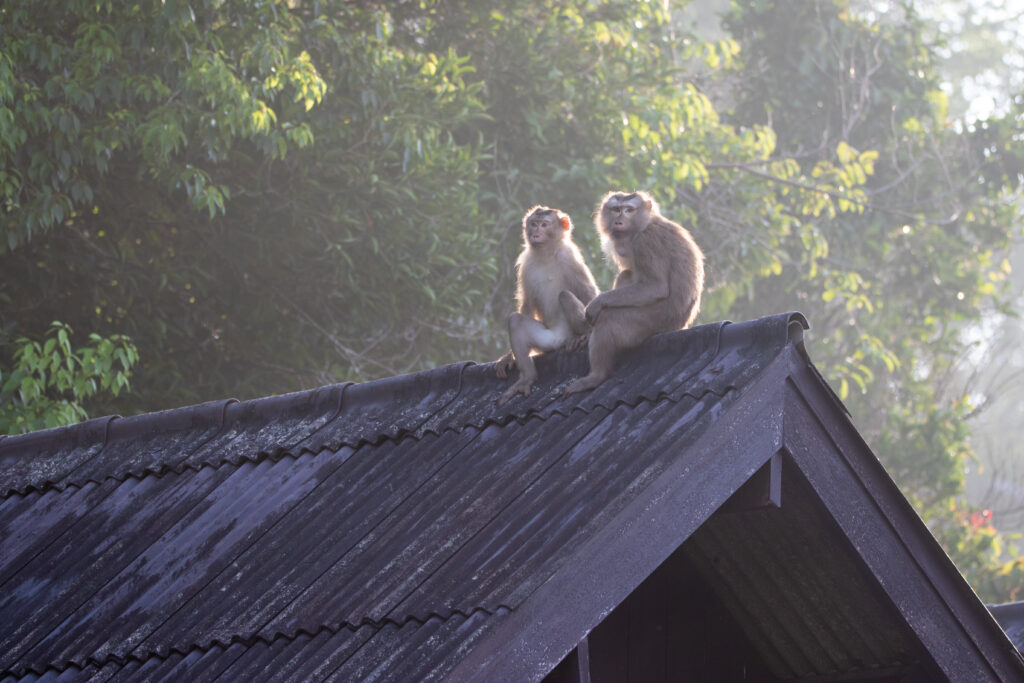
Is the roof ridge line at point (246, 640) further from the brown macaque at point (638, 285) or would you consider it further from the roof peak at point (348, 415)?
the brown macaque at point (638, 285)

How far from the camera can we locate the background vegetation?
39.8ft

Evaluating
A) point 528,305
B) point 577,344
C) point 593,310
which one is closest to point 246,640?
point 577,344

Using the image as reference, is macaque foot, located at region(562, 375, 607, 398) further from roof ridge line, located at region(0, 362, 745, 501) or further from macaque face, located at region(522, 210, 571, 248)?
macaque face, located at region(522, 210, 571, 248)

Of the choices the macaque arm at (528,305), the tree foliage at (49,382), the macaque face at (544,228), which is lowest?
the macaque arm at (528,305)

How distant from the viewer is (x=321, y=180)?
14406 mm

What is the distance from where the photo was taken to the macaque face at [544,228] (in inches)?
303

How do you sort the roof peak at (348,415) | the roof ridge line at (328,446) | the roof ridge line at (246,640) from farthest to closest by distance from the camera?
the roof peak at (348,415), the roof ridge line at (328,446), the roof ridge line at (246,640)

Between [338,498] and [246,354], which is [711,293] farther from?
[338,498]

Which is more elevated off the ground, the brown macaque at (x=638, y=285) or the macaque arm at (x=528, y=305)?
the macaque arm at (x=528, y=305)

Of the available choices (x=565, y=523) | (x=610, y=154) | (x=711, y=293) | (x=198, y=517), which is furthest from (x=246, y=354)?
(x=565, y=523)

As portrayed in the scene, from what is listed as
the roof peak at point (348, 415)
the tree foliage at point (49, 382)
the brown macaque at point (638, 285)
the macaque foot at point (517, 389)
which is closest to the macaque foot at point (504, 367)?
the roof peak at point (348, 415)

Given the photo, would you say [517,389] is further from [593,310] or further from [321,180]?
[321,180]

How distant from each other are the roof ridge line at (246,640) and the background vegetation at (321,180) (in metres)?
5.93

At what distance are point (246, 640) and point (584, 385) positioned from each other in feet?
5.05
